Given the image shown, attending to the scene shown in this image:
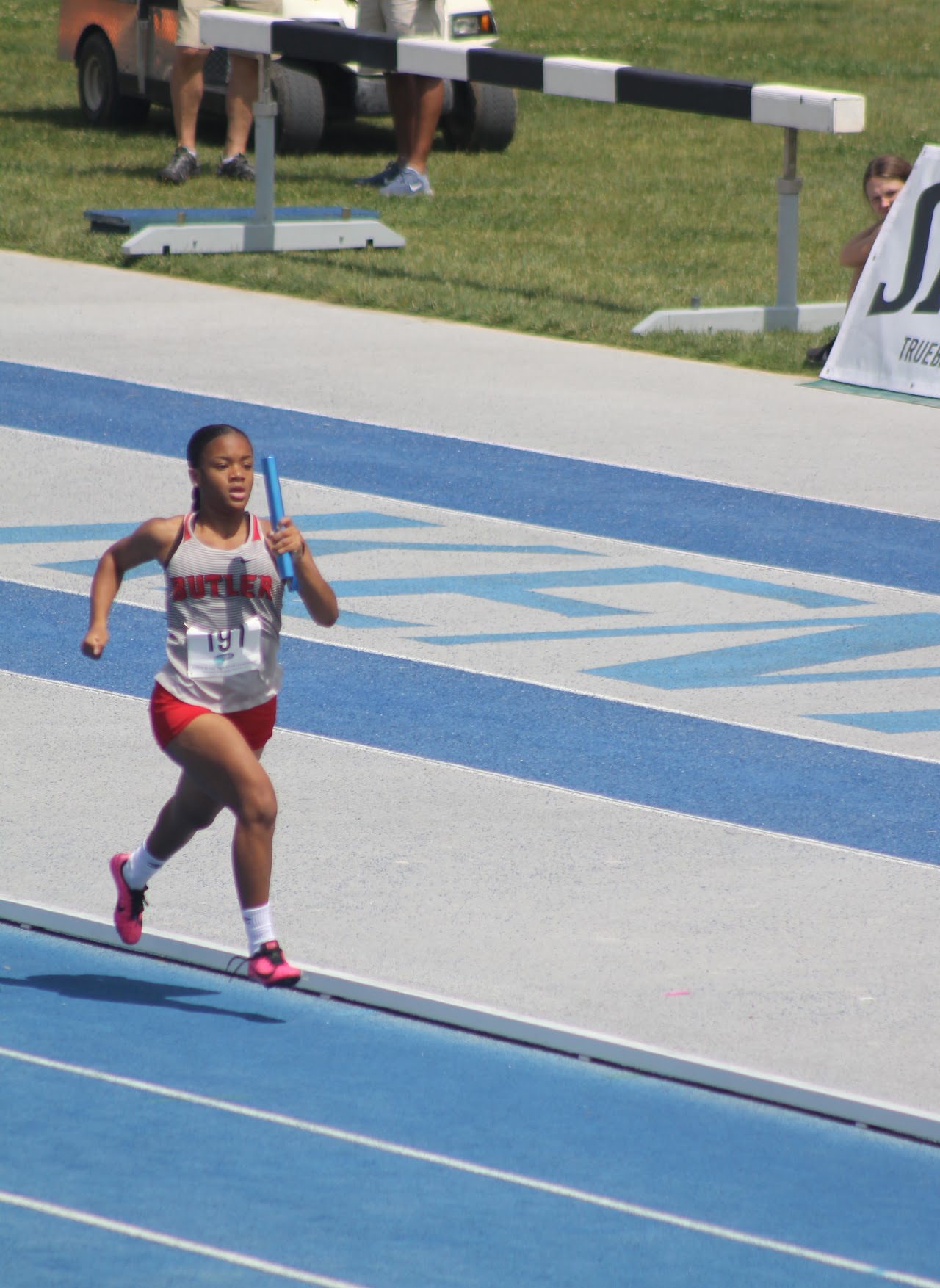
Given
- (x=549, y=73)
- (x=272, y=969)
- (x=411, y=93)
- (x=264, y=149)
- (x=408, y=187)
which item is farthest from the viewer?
(x=408, y=187)

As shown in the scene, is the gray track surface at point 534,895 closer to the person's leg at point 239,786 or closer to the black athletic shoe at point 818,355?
the person's leg at point 239,786

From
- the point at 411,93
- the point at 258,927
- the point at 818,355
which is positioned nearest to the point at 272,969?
the point at 258,927

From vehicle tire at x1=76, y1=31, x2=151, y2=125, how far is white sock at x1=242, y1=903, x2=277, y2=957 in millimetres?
17624

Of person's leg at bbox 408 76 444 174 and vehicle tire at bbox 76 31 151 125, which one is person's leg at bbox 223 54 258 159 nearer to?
person's leg at bbox 408 76 444 174

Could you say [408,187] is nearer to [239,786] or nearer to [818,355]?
[818,355]

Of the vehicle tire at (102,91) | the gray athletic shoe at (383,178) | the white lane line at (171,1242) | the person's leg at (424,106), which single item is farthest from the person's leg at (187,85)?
the white lane line at (171,1242)

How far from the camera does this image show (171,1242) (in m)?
4.55

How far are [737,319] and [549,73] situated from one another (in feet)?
6.89

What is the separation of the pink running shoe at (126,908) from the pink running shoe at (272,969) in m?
0.42

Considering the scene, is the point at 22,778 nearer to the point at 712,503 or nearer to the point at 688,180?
the point at 712,503

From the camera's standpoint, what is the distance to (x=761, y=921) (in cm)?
639

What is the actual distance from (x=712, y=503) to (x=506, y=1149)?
664cm

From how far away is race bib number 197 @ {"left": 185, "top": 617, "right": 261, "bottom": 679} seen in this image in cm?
589

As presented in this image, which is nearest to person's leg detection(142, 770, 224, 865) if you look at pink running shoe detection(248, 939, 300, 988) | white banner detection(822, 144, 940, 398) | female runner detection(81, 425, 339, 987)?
female runner detection(81, 425, 339, 987)
